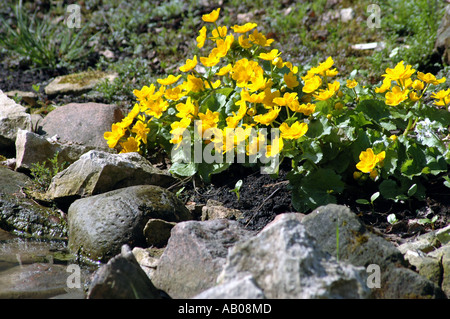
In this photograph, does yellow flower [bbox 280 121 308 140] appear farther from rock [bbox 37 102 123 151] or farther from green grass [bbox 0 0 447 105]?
green grass [bbox 0 0 447 105]

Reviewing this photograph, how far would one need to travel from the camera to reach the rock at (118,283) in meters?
2.31

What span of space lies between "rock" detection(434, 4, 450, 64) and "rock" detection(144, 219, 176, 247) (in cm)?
329

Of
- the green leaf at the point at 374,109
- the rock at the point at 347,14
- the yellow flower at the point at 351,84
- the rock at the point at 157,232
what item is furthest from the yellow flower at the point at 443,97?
the rock at the point at 347,14

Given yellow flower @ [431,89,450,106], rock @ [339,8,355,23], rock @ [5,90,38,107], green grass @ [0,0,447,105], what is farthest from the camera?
rock @ [339,8,355,23]

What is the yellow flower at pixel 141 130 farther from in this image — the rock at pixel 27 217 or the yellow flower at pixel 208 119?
the rock at pixel 27 217

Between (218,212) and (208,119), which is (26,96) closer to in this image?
(208,119)

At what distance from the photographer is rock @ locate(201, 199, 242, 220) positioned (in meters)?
3.52

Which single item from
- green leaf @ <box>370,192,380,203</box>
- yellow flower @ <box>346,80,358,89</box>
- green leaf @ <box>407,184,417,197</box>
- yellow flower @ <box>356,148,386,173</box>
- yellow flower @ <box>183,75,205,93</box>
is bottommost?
green leaf @ <box>370,192,380,203</box>

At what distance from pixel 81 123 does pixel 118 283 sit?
112 inches

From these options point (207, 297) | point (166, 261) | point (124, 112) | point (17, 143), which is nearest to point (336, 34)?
point (124, 112)

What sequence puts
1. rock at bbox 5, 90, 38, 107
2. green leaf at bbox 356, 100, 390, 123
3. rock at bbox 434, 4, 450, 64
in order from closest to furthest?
green leaf at bbox 356, 100, 390, 123 → rock at bbox 434, 4, 450, 64 → rock at bbox 5, 90, 38, 107

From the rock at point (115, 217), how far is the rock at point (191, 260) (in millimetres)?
589

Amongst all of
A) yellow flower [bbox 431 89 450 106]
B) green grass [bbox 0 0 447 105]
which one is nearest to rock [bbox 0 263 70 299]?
yellow flower [bbox 431 89 450 106]

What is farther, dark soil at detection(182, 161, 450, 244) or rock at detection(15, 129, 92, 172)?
rock at detection(15, 129, 92, 172)
